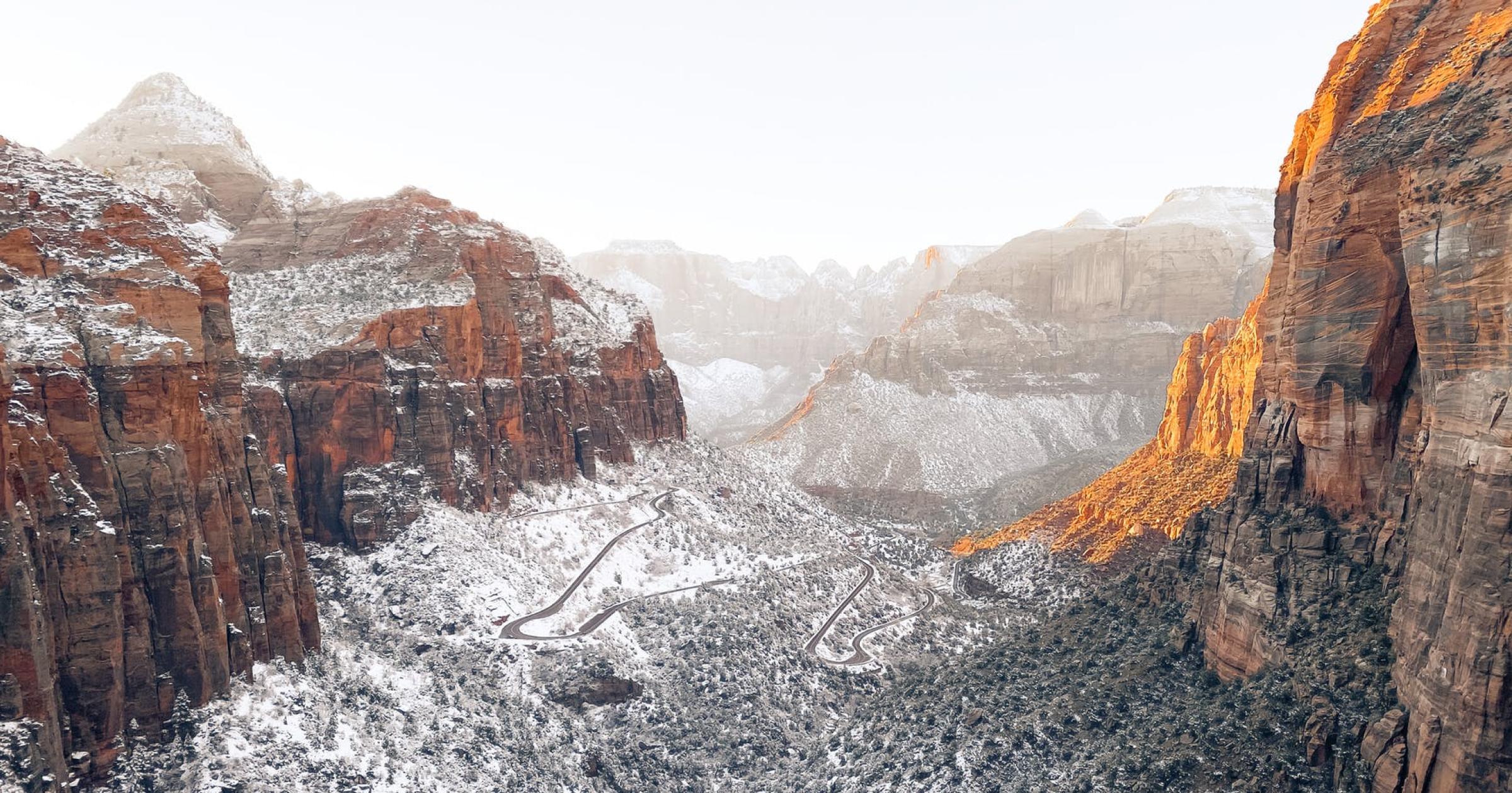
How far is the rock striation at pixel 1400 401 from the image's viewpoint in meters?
18.5

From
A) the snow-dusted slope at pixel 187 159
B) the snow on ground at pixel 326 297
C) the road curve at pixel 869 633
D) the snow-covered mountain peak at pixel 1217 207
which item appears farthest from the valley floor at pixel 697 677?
the snow-covered mountain peak at pixel 1217 207

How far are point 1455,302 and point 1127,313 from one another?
14006 centimetres

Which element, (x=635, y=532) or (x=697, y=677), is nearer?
(x=697, y=677)

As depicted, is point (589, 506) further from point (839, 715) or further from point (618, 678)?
point (839, 715)

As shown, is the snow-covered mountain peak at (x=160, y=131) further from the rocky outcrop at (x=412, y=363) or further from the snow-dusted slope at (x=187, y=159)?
the rocky outcrop at (x=412, y=363)

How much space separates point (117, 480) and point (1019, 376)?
13114 centimetres

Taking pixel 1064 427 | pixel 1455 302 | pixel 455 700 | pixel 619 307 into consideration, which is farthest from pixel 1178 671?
pixel 1064 427

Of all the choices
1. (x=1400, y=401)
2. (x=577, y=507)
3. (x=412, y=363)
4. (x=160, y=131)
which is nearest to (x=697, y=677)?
(x=577, y=507)

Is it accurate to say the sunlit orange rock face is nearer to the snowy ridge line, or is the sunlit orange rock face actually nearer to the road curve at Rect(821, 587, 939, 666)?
the road curve at Rect(821, 587, 939, 666)

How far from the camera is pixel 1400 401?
24.6 meters

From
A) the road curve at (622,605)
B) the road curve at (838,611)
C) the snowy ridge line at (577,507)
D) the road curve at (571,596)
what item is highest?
the snowy ridge line at (577,507)

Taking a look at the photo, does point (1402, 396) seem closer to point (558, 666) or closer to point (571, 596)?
point (558, 666)

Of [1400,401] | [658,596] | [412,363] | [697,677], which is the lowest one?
[697,677]

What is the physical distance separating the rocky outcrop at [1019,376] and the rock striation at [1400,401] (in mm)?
71490
